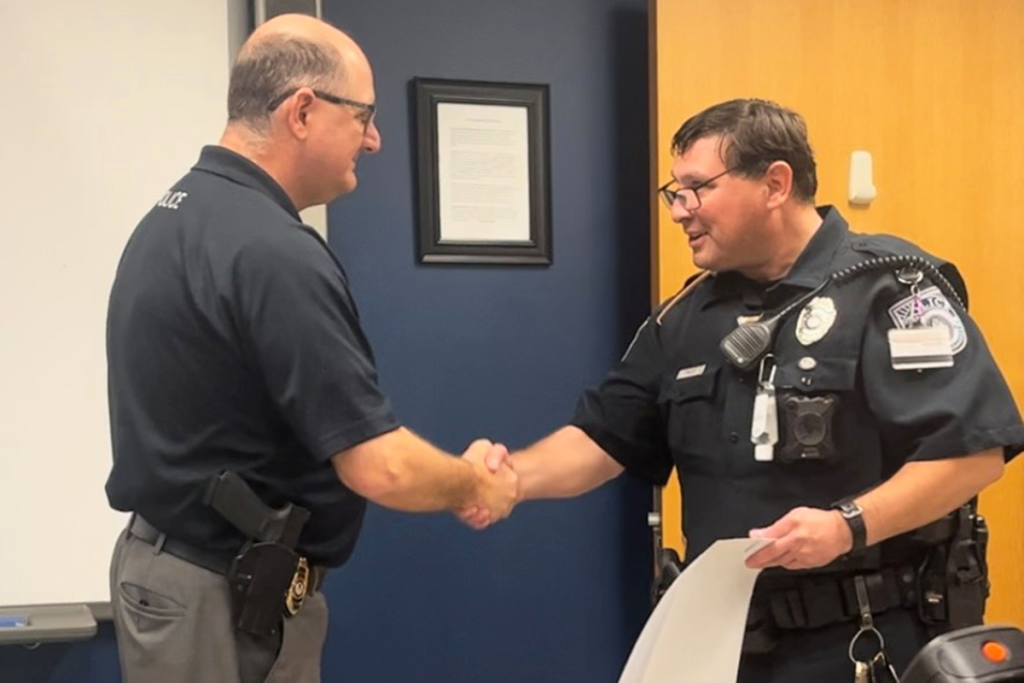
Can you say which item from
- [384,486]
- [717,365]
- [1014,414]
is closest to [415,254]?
[717,365]

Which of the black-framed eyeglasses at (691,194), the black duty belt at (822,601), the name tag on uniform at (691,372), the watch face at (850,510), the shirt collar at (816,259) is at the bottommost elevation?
the black duty belt at (822,601)

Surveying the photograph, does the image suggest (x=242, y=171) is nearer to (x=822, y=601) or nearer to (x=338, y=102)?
(x=338, y=102)

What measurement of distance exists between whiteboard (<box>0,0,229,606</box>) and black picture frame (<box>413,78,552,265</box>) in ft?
1.87

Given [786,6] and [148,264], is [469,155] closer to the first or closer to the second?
[786,6]

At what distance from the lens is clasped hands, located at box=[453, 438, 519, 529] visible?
2010 mm

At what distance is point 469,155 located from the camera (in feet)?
9.59

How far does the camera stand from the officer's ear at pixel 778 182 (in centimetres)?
203

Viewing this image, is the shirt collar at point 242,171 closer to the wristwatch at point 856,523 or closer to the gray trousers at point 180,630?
the gray trousers at point 180,630

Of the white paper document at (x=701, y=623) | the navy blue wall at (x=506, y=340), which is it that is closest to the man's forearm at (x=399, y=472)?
the white paper document at (x=701, y=623)

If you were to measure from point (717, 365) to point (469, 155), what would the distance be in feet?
3.73

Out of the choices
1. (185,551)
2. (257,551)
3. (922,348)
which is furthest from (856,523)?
(185,551)

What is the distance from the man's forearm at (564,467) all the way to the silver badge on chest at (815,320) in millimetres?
464

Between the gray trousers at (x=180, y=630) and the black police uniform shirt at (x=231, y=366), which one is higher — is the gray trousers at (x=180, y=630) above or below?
below

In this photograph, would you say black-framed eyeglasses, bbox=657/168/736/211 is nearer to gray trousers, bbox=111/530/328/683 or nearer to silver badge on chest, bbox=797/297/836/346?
silver badge on chest, bbox=797/297/836/346
